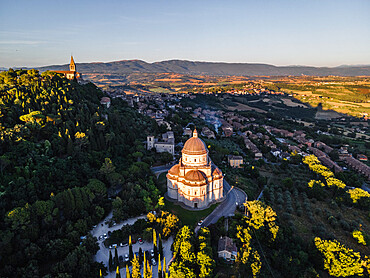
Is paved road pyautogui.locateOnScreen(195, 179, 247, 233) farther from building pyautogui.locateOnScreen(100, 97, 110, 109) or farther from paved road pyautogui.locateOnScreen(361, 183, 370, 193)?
building pyautogui.locateOnScreen(100, 97, 110, 109)

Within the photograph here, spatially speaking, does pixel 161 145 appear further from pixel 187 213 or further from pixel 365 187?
pixel 365 187

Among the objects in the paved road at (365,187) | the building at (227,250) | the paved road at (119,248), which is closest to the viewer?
the paved road at (119,248)

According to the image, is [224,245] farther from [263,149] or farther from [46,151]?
[263,149]

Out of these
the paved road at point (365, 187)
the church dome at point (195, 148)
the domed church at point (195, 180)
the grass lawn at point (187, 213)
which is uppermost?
the church dome at point (195, 148)

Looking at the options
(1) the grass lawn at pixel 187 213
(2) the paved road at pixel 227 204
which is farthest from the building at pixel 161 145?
(1) the grass lawn at pixel 187 213

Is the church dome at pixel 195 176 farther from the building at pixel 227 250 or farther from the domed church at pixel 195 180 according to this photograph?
the building at pixel 227 250

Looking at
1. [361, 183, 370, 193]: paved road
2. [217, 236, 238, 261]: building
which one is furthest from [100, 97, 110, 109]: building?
[361, 183, 370, 193]: paved road

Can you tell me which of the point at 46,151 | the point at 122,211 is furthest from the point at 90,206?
the point at 46,151
